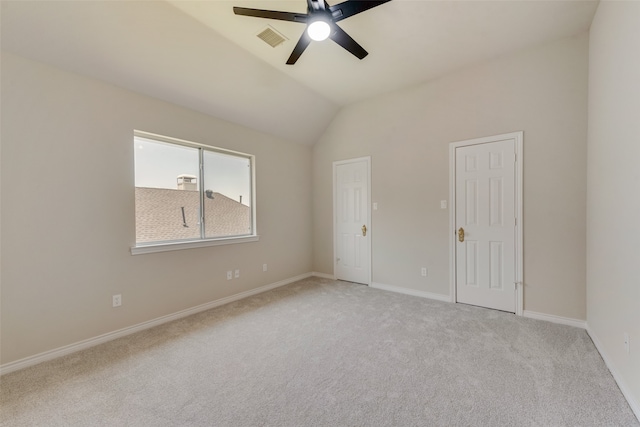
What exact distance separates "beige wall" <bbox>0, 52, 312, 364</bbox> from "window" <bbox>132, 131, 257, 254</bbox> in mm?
163

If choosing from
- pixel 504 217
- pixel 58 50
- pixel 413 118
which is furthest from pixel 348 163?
pixel 58 50

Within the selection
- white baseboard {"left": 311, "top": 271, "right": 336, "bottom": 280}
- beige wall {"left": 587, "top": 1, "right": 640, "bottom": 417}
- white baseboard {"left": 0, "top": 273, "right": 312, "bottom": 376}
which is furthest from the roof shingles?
beige wall {"left": 587, "top": 1, "right": 640, "bottom": 417}

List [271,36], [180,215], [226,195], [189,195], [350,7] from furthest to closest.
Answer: [226,195] → [189,195] → [180,215] → [271,36] → [350,7]

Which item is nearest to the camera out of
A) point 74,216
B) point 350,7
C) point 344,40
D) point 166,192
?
point 350,7

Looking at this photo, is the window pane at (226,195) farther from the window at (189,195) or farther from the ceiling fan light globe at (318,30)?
the ceiling fan light globe at (318,30)

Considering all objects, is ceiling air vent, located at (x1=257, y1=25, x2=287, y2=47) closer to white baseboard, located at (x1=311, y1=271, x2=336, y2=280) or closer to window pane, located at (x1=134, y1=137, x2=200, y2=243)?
window pane, located at (x1=134, y1=137, x2=200, y2=243)

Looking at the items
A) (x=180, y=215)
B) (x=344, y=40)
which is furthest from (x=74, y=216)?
(x=344, y=40)

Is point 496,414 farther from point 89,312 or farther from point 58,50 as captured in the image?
point 58,50

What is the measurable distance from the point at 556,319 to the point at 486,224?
3.94 ft

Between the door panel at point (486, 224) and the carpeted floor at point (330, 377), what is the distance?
0.47 meters

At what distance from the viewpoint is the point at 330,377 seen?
1.96 metres

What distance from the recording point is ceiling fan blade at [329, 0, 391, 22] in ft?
5.87

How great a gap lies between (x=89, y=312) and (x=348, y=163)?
3.80m

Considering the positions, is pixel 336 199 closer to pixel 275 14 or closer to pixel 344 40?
pixel 344 40
